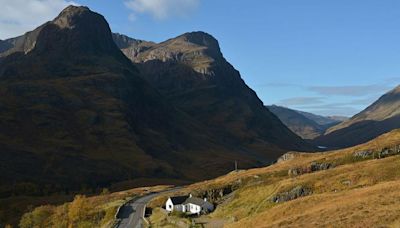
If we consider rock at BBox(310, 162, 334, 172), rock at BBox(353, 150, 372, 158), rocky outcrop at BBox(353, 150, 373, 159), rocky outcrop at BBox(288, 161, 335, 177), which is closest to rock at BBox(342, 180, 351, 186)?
rocky outcrop at BBox(288, 161, 335, 177)

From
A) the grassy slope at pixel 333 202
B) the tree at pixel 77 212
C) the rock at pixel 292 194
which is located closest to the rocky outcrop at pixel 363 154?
the grassy slope at pixel 333 202

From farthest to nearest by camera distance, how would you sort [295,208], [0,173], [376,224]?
[0,173], [295,208], [376,224]

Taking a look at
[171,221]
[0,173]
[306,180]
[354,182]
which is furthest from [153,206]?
[0,173]

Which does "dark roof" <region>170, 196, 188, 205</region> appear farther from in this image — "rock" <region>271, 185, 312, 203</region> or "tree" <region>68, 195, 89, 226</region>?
"rock" <region>271, 185, 312, 203</region>

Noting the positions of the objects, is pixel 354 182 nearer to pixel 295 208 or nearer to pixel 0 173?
pixel 295 208

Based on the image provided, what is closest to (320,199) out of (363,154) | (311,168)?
(311,168)

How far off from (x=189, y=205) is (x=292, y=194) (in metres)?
27.2

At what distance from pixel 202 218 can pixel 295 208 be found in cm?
2909

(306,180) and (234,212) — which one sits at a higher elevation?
(306,180)

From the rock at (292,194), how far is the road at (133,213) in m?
27.1

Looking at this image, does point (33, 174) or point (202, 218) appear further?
point (33, 174)

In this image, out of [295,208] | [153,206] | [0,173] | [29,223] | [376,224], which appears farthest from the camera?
[0,173]

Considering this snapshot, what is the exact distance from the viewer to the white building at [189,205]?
289 ft

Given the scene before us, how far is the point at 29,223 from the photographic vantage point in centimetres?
11400
